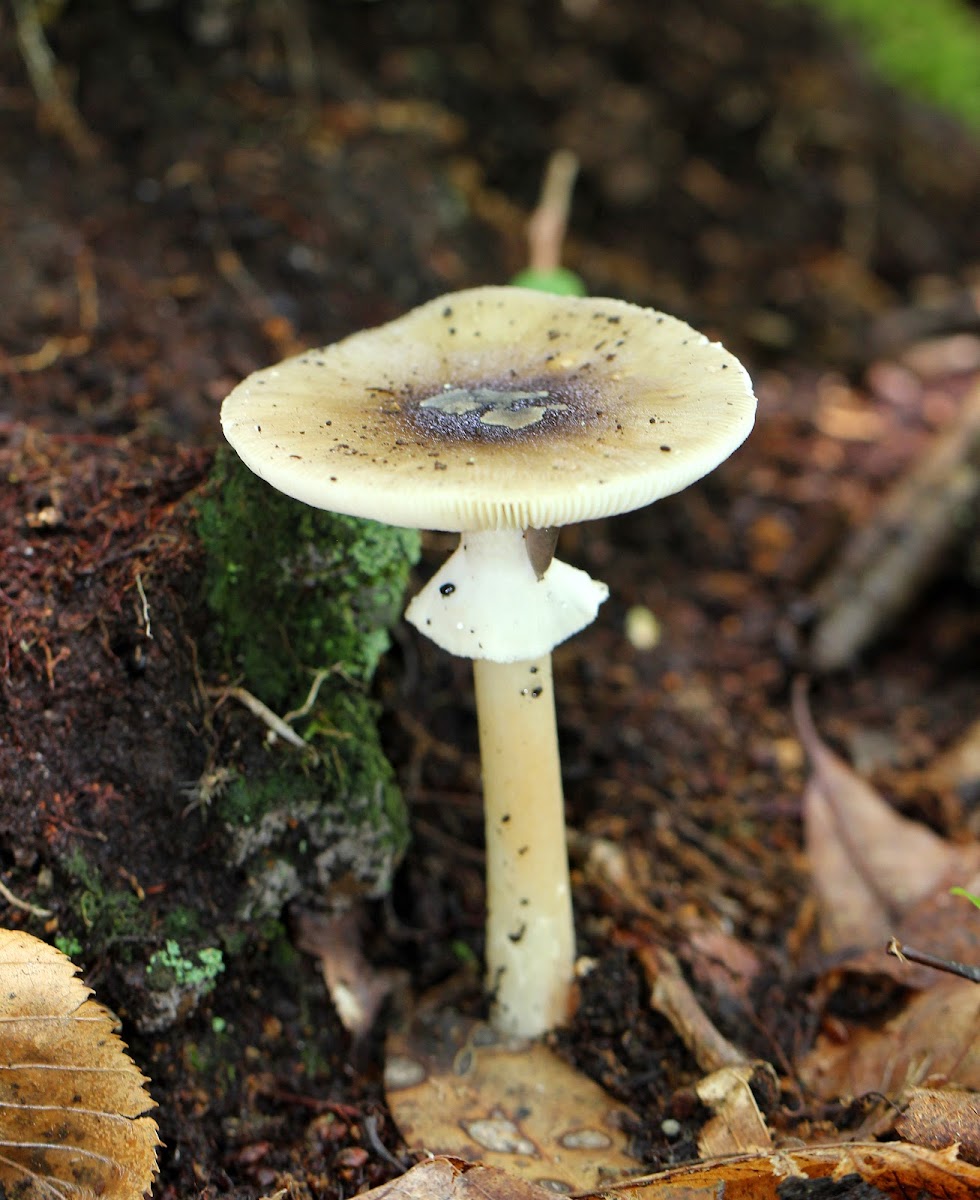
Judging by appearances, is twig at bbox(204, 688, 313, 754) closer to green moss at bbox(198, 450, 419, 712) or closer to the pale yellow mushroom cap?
green moss at bbox(198, 450, 419, 712)

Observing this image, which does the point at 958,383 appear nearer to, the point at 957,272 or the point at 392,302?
the point at 957,272

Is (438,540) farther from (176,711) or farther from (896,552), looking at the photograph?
(896,552)

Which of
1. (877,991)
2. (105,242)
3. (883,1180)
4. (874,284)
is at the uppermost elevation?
(105,242)

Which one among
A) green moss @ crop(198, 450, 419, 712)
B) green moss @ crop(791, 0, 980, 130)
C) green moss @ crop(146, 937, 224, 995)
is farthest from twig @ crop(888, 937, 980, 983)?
green moss @ crop(791, 0, 980, 130)

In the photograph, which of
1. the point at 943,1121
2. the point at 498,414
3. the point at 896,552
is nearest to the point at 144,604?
the point at 498,414

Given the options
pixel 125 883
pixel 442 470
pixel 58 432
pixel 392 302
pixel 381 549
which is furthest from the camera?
pixel 392 302

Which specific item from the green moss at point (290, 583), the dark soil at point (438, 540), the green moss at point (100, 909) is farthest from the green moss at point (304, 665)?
the green moss at point (100, 909)

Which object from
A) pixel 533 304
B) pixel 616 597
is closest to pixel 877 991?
pixel 616 597
